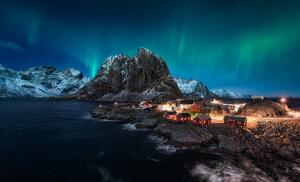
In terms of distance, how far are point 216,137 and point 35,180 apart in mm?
36472

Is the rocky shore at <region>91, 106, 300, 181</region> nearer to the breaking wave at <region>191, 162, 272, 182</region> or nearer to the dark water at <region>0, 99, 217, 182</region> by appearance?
the breaking wave at <region>191, 162, 272, 182</region>

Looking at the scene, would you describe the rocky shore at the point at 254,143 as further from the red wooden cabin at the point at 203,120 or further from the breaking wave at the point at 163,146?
the red wooden cabin at the point at 203,120

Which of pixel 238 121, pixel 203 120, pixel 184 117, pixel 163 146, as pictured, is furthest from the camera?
pixel 184 117

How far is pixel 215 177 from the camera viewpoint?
3091 cm

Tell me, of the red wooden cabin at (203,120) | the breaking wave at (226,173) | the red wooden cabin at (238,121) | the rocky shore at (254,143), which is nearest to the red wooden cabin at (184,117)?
the red wooden cabin at (203,120)

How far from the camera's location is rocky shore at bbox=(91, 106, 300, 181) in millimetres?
34188

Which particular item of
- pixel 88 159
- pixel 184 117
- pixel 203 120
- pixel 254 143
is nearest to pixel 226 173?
pixel 254 143

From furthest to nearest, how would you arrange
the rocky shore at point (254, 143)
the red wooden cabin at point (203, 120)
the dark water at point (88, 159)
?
the red wooden cabin at point (203, 120) < the rocky shore at point (254, 143) < the dark water at point (88, 159)

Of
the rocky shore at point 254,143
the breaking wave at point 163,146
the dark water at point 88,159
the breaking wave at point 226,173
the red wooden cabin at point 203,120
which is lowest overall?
the dark water at point 88,159

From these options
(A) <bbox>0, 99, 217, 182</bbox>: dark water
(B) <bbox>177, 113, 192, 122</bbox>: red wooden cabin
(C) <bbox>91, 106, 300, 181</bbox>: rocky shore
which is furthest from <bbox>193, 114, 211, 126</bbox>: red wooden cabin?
(A) <bbox>0, 99, 217, 182</bbox>: dark water

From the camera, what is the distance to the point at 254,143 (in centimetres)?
4300

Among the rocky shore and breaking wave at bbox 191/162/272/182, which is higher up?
the rocky shore

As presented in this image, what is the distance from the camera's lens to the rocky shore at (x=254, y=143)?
112ft

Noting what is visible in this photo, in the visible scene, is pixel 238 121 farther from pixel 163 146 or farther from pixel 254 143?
pixel 163 146
